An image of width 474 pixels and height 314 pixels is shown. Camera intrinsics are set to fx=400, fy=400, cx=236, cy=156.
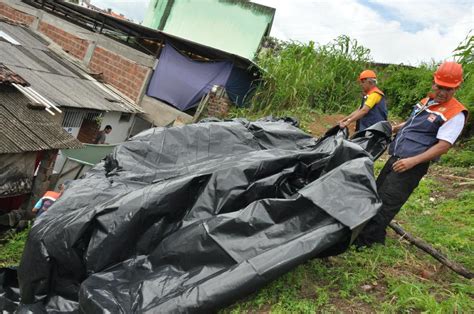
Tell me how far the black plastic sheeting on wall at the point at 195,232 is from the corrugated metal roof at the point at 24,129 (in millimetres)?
3553

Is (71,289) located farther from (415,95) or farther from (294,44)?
(294,44)

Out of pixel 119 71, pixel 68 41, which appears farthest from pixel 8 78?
pixel 68 41

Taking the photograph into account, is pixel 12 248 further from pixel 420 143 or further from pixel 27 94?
pixel 420 143

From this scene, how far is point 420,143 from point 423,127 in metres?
0.12

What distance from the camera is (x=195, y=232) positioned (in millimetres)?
2584

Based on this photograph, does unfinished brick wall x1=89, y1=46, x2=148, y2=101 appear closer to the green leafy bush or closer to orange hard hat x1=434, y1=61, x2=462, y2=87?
the green leafy bush

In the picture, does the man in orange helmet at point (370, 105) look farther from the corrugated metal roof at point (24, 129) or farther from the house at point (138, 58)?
the house at point (138, 58)

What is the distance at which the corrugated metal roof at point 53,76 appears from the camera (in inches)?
380

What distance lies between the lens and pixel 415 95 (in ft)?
30.3

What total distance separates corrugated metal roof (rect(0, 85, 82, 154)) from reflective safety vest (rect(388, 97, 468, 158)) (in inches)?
210

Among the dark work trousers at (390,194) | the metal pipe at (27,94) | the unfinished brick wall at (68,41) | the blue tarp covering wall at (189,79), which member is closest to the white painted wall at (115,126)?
the blue tarp covering wall at (189,79)

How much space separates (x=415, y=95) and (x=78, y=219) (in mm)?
8554

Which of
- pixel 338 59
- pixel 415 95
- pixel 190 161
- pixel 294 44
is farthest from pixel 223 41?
pixel 190 161

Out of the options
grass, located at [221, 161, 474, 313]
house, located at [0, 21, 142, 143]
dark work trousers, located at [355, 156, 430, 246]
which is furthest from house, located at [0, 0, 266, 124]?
grass, located at [221, 161, 474, 313]
